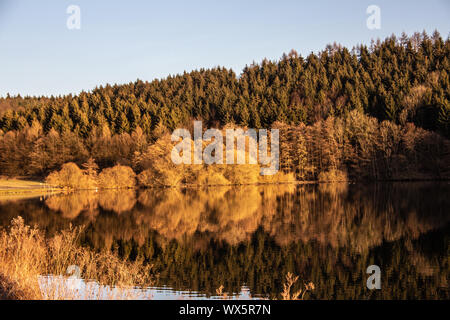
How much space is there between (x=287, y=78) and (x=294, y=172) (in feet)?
149

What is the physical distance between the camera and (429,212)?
26.0 metres

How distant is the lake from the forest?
34805 mm

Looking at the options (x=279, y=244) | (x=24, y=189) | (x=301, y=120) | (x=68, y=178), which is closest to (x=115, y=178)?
(x=68, y=178)

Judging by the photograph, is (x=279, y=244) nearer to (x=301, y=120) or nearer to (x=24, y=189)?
(x=24, y=189)

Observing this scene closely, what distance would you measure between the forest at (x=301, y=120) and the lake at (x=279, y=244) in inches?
1370

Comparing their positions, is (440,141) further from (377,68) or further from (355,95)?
(377,68)

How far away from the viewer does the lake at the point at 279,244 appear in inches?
482

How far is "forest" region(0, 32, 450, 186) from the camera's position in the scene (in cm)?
6573

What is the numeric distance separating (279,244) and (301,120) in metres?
65.1

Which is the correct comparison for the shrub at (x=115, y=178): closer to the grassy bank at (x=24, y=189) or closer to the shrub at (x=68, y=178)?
the shrub at (x=68, y=178)

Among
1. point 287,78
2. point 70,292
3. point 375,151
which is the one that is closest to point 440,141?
point 375,151

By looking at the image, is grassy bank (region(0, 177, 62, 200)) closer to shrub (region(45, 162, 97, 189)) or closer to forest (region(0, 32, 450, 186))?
shrub (region(45, 162, 97, 189))

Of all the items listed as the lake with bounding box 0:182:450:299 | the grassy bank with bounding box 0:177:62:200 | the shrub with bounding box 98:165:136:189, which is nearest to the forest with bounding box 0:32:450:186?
the shrub with bounding box 98:165:136:189

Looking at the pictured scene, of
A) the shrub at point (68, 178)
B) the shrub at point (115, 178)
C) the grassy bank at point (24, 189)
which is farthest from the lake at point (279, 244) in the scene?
the shrub at point (115, 178)
